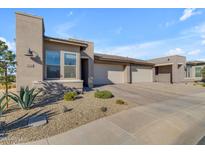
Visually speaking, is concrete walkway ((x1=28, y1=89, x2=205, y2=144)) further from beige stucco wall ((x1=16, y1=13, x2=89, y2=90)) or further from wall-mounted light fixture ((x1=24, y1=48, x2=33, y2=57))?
wall-mounted light fixture ((x1=24, y1=48, x2=33, y2=57))

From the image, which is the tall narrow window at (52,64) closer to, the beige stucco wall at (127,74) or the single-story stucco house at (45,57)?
the single-story stucco house at (45,57)

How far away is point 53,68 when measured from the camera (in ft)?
32.9

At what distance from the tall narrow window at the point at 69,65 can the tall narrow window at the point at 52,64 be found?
548 mm

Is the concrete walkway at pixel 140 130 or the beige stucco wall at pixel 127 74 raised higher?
the beige stucco wall at pixel 127 74

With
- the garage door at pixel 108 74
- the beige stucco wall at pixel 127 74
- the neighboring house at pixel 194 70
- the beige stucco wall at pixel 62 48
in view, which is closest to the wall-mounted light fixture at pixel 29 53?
the beige stucco wall at pixel 62 48

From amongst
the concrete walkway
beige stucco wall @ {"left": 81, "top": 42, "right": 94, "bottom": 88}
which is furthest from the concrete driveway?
beige stucco wall @ {"left": 81, "top": 42, "right": 94, "bottom": 88}

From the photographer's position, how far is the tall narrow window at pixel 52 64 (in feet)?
32.2

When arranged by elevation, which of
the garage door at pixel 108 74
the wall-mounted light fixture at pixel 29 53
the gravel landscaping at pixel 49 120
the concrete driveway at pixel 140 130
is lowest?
the concrete driveway at pixel 140 130

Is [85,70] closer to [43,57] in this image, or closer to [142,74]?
[43,57]

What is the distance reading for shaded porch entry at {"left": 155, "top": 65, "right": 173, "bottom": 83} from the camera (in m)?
24.7

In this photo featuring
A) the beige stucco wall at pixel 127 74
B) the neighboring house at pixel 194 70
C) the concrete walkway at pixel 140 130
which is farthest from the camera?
the neighboring house at pixel 194 70

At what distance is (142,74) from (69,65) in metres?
14.9

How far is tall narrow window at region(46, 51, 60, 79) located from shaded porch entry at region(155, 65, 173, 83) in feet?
71.1
